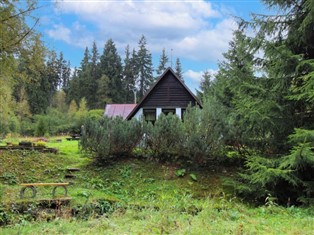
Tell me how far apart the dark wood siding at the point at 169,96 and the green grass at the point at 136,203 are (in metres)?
9.26

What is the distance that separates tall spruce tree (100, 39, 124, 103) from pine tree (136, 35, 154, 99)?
376 cm

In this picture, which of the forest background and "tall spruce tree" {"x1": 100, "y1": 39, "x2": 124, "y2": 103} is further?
"tall spruce tree" {"x1": 100, "y1": 39, "x2": 124, "y2": 103}

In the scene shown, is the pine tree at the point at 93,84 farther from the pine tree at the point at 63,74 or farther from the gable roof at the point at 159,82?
the gable roof at the point at 159,82

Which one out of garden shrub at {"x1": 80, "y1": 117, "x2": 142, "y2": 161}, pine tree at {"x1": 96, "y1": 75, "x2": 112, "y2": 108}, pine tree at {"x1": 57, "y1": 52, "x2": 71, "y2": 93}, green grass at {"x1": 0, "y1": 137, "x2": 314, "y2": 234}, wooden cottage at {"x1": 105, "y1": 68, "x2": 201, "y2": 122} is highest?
pine tree at {"x1": 57, "y1": 52, "x2": 71, "y2": 93}

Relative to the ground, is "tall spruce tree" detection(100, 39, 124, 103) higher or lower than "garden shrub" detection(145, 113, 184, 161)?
higher

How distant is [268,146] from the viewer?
29.6 ft

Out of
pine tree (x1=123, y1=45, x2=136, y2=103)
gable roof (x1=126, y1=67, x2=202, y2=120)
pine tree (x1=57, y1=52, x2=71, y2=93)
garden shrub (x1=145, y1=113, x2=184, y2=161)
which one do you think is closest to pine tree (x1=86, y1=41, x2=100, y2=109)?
pine tree (x1=123, y1=45, x2=136, y2=103)

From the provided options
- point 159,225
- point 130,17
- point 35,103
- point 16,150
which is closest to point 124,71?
point 35,103

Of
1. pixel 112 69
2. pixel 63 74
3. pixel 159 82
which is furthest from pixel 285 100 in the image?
pixel 63 74

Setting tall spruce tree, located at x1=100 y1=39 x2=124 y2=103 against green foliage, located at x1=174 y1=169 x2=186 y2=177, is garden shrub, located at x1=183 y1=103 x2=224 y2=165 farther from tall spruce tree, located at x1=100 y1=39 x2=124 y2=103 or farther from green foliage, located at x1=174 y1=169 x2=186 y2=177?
tall spruce tree, located at x1=100 y1=39 x2=124 y2=103

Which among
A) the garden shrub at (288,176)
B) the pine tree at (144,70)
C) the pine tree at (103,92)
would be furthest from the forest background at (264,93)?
the pine tree at (144,70)

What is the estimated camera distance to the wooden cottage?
2056cm

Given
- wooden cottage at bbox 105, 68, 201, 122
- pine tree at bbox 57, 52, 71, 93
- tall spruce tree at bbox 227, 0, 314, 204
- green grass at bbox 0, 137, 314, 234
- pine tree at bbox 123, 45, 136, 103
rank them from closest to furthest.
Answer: green grass at bbox 0, 137, 314, 234 < tall spruce tree at bbox 227, 0, 314, 204 < wooden cottage at bbox 105, 68, 201, 122 < pine tree at bbox 123, 45, 136, 103 < pine tree at bbox 57, 52, 71, 93

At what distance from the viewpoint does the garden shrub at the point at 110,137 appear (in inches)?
407
